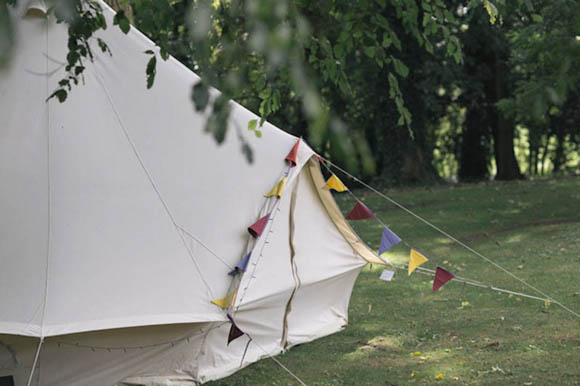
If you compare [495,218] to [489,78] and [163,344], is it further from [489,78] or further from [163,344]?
[163,344]

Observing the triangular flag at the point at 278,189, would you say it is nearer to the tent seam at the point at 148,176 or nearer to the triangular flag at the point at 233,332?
the tent seam at the point at 148,176

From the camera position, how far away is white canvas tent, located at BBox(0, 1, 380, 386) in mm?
5027

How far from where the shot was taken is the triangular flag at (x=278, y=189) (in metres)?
6.13

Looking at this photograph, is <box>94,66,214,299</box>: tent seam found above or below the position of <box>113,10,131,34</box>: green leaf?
below

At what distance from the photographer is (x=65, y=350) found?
5117mm

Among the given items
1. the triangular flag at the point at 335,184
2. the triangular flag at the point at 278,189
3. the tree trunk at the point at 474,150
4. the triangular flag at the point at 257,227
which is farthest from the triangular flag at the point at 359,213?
the tree trunk at the point at 474,150

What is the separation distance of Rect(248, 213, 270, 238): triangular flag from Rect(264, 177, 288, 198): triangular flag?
0.26 m

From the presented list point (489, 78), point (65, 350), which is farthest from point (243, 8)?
point (489, 78)

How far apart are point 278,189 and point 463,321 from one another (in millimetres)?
2326

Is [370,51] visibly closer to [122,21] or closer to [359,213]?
[122,21]

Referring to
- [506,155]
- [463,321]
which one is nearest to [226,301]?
[463,321]

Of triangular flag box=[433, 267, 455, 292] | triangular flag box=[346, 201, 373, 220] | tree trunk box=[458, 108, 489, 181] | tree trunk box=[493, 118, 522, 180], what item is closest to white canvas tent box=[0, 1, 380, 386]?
triangular flag box=[346, 201, 373, 220]

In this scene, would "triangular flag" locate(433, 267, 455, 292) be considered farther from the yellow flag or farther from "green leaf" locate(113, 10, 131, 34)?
"green leaf" locate(113, 10, 131, 34)

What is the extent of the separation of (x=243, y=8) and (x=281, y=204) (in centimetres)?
372
